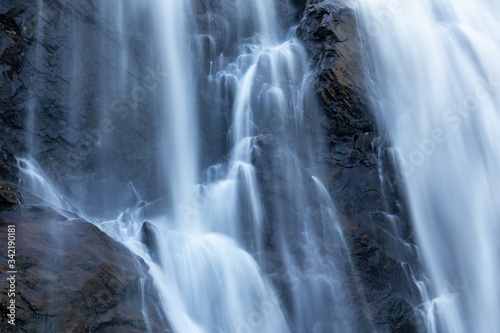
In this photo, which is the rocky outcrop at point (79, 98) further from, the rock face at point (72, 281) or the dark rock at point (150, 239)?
the rock face at point (72, 281)

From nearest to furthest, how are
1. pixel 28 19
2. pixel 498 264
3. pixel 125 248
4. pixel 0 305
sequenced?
1. pixel 0 305
2. pixel 125 248
3. pixel 28 19
4. pixel 498 264

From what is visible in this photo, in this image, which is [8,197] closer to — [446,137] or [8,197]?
[8,197]

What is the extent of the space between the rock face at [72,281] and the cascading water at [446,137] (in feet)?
24.6

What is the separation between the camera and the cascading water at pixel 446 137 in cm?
1198

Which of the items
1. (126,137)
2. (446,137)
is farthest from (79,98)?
(446,137)

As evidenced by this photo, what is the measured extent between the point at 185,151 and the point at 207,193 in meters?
1.80

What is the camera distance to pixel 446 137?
46.9 ft

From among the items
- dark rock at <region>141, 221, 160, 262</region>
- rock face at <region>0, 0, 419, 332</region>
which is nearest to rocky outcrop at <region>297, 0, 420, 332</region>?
rock face at <region>0, 0, 419, 332</region>

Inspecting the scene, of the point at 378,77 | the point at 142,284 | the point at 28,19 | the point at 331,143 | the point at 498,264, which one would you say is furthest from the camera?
the point at 378,77

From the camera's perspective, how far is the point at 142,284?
26.9 ft

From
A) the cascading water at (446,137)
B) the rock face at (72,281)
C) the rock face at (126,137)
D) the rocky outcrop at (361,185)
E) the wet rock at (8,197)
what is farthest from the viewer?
the cascading water at (446,137)

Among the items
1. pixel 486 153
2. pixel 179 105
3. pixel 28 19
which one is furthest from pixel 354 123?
pixel 28 19

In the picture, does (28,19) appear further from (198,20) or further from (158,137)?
(198,20)

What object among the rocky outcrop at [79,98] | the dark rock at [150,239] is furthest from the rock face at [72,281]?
the rocky outcrop at [79,98]
